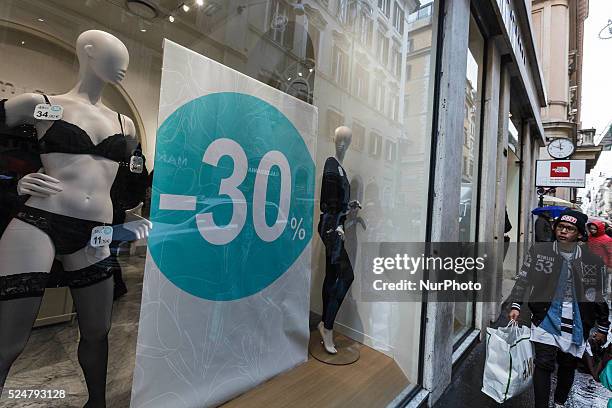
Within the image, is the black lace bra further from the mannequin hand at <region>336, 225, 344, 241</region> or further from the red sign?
the red sign

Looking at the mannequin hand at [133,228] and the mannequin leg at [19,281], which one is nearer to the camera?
the mannequin leg at [19,281]

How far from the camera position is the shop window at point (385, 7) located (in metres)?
2.61

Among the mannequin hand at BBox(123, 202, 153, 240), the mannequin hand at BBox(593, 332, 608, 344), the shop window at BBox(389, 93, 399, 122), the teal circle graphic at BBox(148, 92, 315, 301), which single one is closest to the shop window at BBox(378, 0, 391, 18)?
the shop window at BBox(389, 93, 399, 122)

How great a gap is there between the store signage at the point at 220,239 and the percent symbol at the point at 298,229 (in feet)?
0.07

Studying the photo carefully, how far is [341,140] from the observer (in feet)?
8.15

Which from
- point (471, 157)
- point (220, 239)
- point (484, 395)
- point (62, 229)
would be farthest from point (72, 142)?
point (471, 157)

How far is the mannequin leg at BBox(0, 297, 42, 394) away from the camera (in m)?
0.94

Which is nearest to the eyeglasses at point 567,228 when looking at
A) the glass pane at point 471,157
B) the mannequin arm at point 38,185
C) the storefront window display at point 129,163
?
the storefront window display at point 129,163

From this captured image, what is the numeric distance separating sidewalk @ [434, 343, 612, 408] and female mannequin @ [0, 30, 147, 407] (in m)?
2.47

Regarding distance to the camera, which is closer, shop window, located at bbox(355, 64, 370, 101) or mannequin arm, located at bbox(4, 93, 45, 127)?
mannequin arm, located at bbox(4, 93, 45, 127)

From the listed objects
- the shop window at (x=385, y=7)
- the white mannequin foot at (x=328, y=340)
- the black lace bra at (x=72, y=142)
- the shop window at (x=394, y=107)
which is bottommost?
the white mannequin foot at (x=328, y=340)

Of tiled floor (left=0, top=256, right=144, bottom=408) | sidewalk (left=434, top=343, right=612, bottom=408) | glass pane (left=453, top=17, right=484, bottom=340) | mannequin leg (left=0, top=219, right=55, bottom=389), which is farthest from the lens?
glass pane (left=453, top=17, right=484, bottom=340)

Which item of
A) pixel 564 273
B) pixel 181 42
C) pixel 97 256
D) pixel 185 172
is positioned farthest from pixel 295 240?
pixel 564 273

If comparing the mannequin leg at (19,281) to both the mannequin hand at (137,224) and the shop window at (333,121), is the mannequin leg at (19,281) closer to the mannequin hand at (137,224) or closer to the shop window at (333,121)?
the mannequin hand at (137,224)
